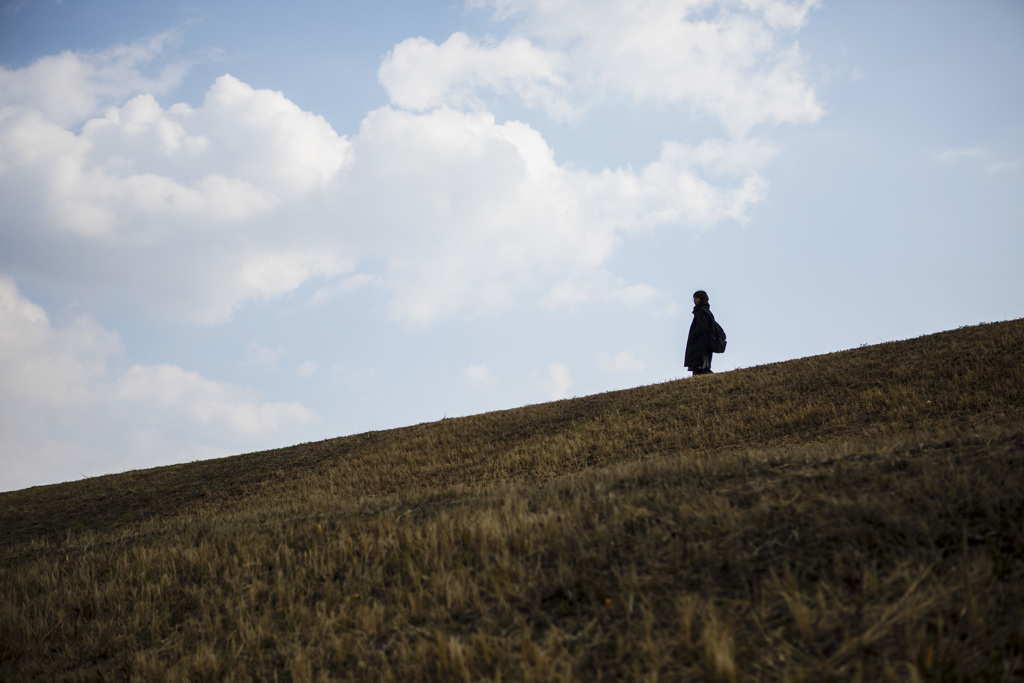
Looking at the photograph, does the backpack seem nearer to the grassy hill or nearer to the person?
the person

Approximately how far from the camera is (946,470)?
4930mm

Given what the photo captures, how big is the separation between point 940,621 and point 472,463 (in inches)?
464

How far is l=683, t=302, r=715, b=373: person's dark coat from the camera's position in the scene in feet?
59.3

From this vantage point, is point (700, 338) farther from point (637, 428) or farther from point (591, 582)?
point (591, 582)

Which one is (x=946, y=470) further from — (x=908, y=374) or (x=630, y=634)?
(x=908, y=374)

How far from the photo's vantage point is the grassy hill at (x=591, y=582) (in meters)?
3.26

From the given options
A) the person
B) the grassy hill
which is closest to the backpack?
the person

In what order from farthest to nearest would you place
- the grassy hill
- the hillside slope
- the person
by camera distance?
the person → the hillside slope → the grassy hill

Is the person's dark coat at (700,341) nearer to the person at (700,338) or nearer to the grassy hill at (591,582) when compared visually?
the person at (700,338)

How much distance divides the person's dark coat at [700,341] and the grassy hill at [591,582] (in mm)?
8758

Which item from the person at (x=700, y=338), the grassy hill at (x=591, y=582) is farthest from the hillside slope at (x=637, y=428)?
the grassy hill at (x=591, y=582)

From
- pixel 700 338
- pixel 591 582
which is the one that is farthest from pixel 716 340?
pixel 591 582

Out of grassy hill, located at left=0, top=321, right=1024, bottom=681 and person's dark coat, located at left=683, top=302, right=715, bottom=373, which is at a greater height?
person's dark coat, located at left=683, top=302, right=715, bottom=373

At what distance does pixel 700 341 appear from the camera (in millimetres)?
18328
